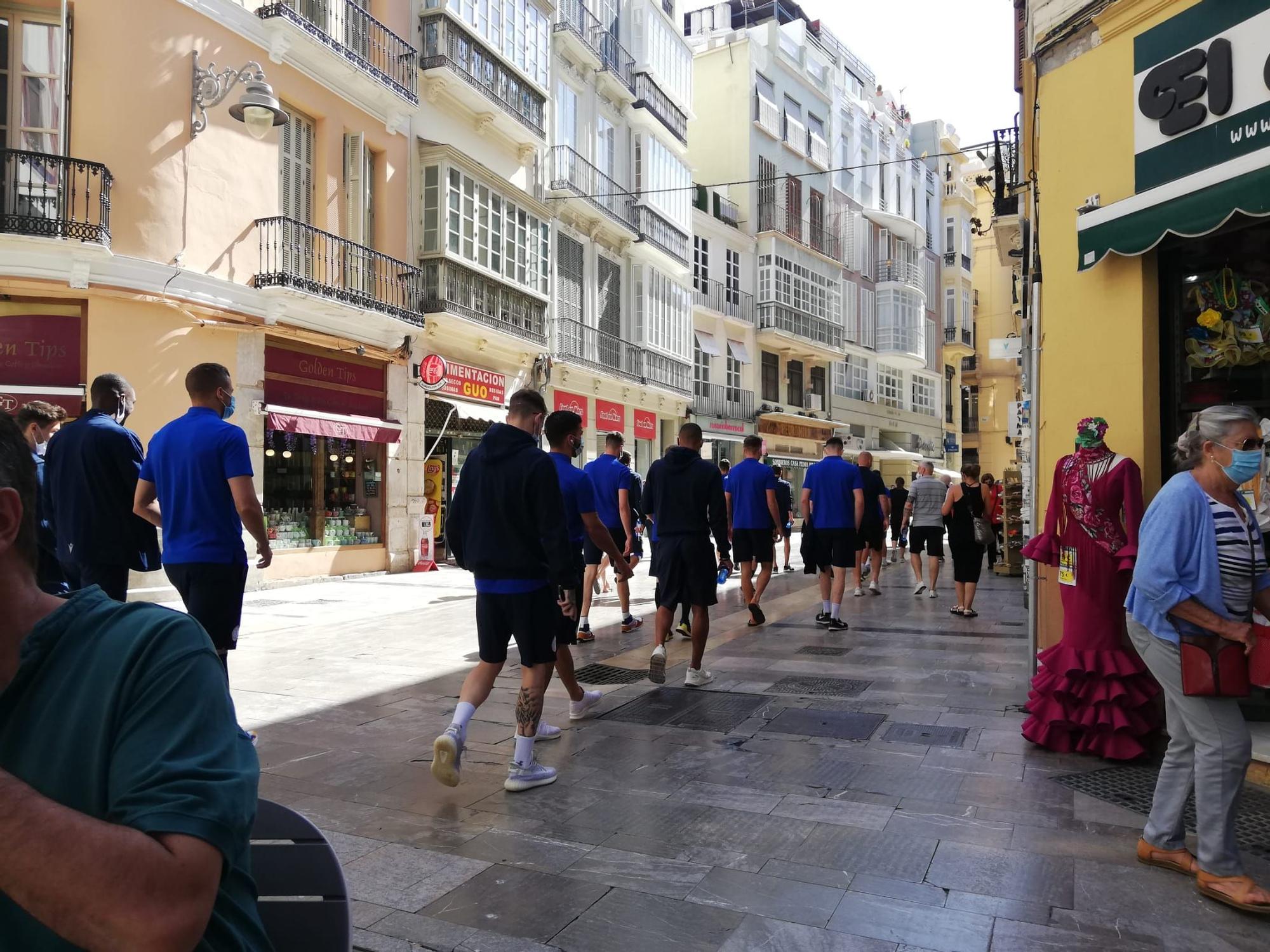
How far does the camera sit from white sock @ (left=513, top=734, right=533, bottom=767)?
4.54 m

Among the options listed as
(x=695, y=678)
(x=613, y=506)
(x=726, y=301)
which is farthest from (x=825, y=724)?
(x=726, y=301)

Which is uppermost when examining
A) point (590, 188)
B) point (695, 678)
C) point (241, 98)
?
point (590, 188)

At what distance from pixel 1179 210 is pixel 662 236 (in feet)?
76.6

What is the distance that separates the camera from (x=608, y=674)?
7.29 meters

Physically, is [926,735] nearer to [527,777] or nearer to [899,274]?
[527,777]

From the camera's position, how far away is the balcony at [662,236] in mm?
26266

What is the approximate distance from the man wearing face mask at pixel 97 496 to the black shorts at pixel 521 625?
197 centimetres

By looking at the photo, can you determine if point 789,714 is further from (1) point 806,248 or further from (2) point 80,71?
(1) point 806,248

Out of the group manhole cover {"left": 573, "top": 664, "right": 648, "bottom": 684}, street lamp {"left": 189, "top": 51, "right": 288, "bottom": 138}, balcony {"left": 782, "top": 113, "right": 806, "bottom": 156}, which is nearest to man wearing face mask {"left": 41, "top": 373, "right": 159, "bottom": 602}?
manhole cover {"left": 573, "top": 664, "right": 648, "bottom": 684}

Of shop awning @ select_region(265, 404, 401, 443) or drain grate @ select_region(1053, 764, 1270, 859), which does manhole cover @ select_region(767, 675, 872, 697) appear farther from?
shop awning @ select_region(265, 404, 401, 443)

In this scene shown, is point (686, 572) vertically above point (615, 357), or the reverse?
point (615, 357)

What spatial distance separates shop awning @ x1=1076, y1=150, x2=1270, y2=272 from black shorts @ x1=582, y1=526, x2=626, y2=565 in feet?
14.5

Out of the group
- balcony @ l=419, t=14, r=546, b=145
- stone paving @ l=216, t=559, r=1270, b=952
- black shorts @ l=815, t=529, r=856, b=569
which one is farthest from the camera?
balcony @ l=419, t=14, r=546, b=145

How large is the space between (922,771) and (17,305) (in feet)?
40.9
